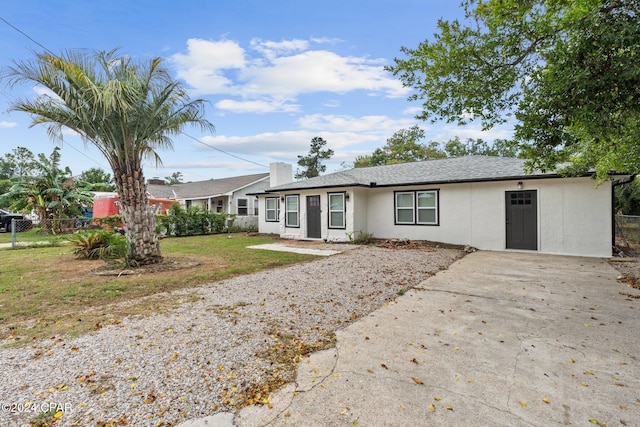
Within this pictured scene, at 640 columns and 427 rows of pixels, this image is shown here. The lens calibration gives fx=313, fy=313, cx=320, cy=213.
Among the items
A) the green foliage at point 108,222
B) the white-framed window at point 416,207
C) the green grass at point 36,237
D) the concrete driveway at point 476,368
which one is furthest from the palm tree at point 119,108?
the green foliage at point 108,222

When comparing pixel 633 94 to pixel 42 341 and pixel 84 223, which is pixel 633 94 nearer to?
pixel 42 341

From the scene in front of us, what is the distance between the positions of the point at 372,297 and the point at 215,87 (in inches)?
494

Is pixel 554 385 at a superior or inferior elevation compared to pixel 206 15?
inferior

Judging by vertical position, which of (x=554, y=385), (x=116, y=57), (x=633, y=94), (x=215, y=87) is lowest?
(x=554, y=385)

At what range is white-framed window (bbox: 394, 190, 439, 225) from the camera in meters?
12.3

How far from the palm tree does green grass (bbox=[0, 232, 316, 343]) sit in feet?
5.07

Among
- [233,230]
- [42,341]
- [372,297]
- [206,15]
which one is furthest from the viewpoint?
[233,230]

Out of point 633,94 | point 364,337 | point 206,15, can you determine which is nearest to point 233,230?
point 206,15

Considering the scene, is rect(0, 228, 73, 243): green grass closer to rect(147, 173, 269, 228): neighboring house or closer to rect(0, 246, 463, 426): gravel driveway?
rect(147, 173, 269, 228): neighboring house

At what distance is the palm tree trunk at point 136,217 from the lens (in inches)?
301

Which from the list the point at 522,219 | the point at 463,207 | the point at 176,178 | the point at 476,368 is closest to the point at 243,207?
the point at 463,207

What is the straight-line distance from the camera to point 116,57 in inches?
293

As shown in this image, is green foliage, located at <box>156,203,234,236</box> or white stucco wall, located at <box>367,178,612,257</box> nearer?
white stucco wall, located at <box>367,178,612,257</box>

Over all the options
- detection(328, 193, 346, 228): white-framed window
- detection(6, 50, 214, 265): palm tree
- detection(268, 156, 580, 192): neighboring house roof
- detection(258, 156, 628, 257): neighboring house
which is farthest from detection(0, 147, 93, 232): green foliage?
detection(328, 193, 346, 228): white-framed window
